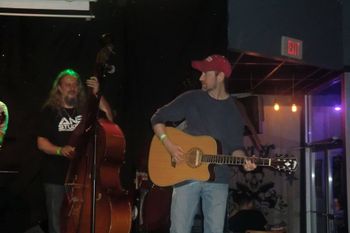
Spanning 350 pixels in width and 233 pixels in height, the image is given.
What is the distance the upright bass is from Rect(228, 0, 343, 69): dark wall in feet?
6.26

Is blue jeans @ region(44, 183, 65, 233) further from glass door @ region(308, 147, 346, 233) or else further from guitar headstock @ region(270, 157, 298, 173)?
glass door @ region(308, 147, 346, 233)

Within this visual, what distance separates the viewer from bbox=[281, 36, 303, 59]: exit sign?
5.11 m

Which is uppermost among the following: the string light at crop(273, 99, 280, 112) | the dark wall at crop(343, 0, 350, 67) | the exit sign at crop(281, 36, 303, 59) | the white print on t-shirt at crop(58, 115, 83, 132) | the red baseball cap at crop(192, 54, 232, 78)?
the dark wall at crop(343, 0, 350, 67)

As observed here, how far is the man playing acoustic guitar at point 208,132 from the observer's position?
3.52m

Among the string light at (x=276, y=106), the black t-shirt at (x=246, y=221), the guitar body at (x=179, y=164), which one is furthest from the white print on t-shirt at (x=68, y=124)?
the string light at (x=276, y=106)

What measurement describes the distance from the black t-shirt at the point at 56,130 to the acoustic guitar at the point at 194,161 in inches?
32.1

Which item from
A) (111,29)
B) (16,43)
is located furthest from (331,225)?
(16,43)

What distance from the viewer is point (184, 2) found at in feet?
16.0

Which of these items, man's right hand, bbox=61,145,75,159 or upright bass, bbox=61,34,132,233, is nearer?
upright bass, bbox=61,34,132,233

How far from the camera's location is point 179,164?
3.71 metres

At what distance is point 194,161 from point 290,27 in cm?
248

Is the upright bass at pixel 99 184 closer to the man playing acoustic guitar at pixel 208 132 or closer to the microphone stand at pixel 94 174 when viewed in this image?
the microphone stand at pixel 94 174

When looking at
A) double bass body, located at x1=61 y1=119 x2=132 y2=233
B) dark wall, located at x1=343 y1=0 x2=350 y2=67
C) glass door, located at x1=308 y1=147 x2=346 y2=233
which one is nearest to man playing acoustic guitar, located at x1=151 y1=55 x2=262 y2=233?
double bass body, located at x1=61 y1=119 x2=132 y2=233

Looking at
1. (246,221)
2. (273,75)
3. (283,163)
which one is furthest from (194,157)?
(246,221)
